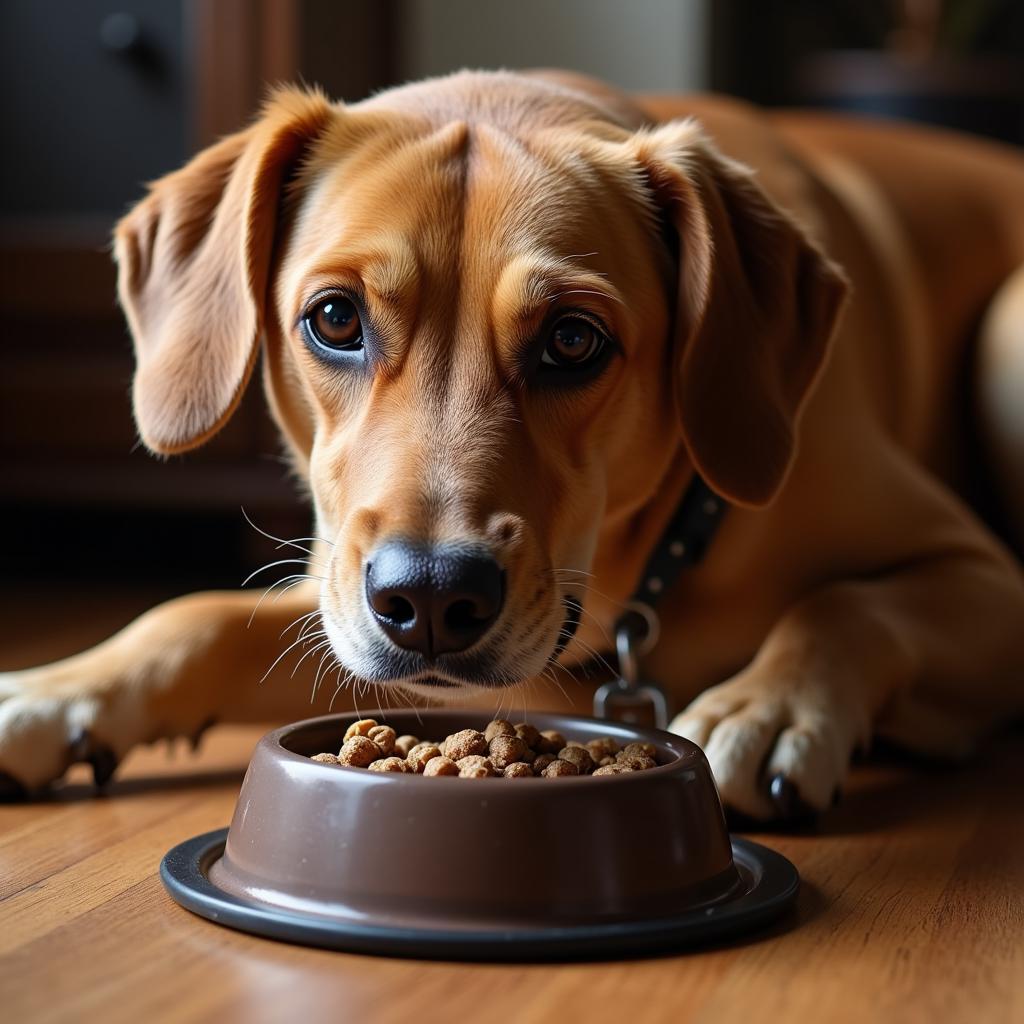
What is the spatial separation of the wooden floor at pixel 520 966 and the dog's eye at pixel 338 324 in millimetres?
614

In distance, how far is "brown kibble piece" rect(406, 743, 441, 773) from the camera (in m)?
1.61

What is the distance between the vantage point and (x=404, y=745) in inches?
66.7

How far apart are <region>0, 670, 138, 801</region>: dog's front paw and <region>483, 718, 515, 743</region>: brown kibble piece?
0.64 metres

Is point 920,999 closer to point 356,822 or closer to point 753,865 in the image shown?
point 753,865

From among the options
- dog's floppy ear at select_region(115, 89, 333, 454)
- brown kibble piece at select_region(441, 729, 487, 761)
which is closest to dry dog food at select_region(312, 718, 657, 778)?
brown kibble piece at select_region(441, 729, 487, 761)

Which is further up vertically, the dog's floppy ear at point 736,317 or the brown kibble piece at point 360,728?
the dog's floppy ear at point 736,317

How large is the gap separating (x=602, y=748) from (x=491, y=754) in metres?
0.14

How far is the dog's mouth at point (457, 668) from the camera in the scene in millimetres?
1632

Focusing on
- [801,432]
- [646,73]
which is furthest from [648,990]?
[646,73]

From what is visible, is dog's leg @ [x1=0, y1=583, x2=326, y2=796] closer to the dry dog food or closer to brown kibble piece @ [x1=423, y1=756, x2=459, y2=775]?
the dry dog food

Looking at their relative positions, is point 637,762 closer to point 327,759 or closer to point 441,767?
point 441,767

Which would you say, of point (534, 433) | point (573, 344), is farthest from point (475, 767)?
point (573, 344)

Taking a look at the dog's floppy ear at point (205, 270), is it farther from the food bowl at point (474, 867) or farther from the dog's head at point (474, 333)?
the food bowl at point (474, 867)

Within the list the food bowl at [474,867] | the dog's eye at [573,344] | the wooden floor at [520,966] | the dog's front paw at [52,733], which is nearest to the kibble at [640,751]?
the food bowl at [474,867]
